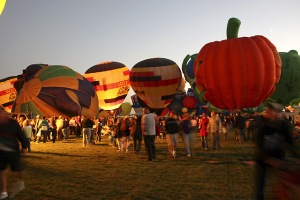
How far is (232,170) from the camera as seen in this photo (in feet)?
34.2

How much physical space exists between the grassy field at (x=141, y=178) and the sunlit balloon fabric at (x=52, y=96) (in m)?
18.0

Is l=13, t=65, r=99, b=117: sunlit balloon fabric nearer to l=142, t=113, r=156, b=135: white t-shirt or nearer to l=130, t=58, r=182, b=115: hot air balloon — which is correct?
l=130, t=58, r=182, b=115: hot air balloon

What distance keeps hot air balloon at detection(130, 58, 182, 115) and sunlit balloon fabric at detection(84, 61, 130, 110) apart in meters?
7.87

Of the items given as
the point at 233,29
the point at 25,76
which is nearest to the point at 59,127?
the point at 25,76

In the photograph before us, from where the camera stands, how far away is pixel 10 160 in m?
6.37

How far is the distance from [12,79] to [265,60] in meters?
35.7

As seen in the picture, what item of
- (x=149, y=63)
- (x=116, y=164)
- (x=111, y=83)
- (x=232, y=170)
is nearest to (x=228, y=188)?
(x=232, y=170)

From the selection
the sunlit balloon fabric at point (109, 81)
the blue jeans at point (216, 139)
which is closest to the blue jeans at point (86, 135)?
the blue jeans at point (216, 139)

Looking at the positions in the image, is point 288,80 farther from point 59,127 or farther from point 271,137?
point 271,137

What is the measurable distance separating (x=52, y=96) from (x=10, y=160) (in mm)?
25543

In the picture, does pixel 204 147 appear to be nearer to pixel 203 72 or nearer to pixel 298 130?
pixel 203 72

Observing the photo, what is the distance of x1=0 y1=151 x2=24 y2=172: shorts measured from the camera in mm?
6262

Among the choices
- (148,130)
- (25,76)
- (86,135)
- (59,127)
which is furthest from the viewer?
(25,76)

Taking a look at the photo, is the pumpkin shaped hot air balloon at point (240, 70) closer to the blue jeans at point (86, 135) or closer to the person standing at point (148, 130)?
the person standing at point (148, 130)
